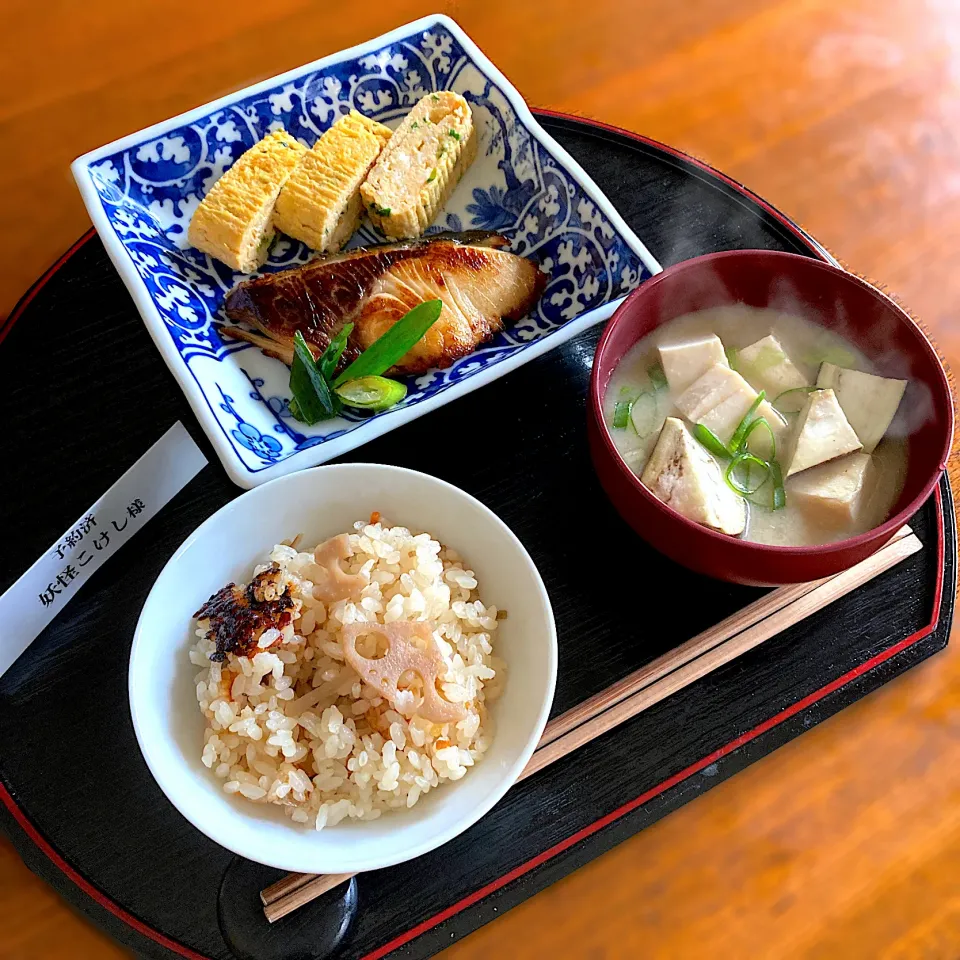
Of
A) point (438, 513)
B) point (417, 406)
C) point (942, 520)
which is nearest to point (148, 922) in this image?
point (438, 513)

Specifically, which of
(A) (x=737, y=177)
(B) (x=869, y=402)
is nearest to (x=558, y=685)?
(B) (x=869, y=402)

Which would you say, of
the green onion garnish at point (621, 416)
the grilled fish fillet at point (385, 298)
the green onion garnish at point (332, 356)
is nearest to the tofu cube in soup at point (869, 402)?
the green onion garnish at point (621, 416)

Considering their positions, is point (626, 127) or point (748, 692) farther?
point (626, 127)

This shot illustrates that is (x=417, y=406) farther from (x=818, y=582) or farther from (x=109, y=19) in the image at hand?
(x=109, y=19)

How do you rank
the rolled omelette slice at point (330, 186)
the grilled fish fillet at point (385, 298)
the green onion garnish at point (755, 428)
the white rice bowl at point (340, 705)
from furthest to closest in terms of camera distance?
the rolled omelette slice at point (330, 186)
the grilled fish fillet at point (385, 298)
the green onion garnish at point (755, 428)
the white rice bowl at point (340, 705)

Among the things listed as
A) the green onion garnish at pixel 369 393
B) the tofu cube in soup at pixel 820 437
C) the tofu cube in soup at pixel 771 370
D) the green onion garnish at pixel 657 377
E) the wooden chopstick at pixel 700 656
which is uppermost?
the green onion garnish at pixel 369 393

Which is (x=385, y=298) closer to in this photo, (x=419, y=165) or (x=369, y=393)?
(x=369, y=393)

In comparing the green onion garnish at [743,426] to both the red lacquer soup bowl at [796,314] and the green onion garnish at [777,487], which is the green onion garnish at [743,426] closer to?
the green onion garnish at [777,487]
